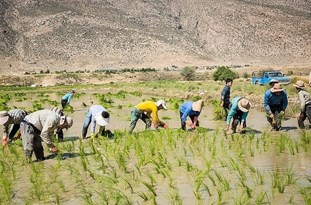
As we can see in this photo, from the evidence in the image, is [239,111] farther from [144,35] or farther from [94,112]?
[144,35]

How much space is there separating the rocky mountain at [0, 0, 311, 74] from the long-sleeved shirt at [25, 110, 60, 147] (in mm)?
69624

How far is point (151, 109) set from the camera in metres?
11.3

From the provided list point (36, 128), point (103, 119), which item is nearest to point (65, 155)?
point (36, 128)

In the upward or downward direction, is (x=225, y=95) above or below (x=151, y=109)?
above

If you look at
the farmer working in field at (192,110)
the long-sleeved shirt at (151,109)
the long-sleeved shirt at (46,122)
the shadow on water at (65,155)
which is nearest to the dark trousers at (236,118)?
the farmer working in field at (192,110)

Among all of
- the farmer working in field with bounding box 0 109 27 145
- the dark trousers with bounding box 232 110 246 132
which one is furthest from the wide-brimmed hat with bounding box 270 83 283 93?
the farmer working in field with bounding box 0 109 27 145

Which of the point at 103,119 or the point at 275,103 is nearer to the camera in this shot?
the point at 103,119

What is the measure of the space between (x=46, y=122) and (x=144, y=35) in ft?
273

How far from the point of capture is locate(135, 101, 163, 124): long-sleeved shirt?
11141 millimetres

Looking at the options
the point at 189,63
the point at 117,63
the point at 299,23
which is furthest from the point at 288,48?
the point at 117,63

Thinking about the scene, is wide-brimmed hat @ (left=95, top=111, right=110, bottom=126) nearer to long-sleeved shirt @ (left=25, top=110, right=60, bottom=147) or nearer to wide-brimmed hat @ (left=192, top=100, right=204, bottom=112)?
long-sleeved shirt @ (left=25, top=110, right=60, bottom=147)

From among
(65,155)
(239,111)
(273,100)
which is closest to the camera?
(65,155)

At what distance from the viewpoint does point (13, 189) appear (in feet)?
22.0

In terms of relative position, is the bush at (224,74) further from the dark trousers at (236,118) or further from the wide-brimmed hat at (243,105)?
the wide-brimmed hat at (243,105)
